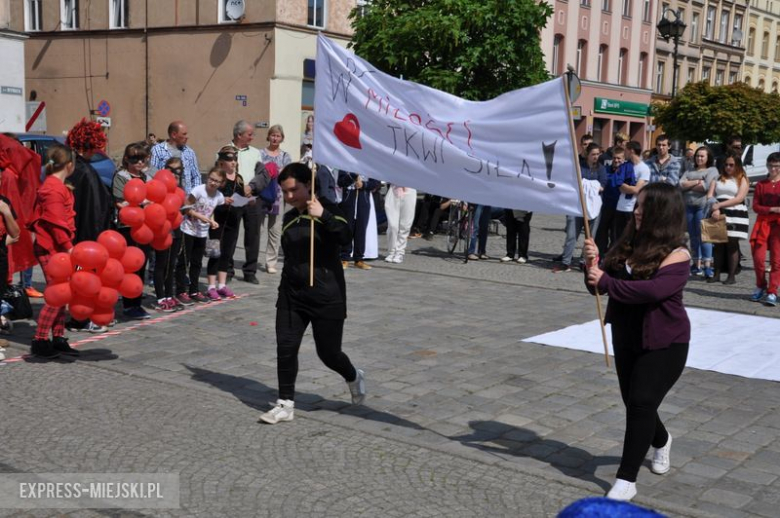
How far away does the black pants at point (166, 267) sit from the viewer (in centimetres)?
1013

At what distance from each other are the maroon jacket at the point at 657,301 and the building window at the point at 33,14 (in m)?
38.8

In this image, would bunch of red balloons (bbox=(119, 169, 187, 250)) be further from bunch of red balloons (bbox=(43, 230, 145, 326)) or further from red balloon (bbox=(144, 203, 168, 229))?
bunch of red balloons (bbox=(43, 230, 145, 326))

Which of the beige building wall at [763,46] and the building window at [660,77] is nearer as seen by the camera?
the building window at [660,77]

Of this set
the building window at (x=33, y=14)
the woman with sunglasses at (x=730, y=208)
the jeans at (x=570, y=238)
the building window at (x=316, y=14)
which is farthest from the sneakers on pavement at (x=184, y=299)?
the building window at (x=33, y=14)

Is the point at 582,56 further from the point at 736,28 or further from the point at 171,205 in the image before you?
the point at 171,205

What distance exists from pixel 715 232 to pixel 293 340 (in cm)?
881

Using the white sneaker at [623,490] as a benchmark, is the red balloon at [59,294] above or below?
above

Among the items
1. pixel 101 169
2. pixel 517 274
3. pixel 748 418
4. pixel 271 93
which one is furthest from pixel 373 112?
pixel 271 93

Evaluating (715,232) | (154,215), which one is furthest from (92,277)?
(715,232)

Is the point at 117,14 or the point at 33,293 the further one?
the point at 117,14

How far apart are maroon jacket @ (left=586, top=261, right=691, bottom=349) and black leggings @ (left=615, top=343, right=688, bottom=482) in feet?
0.21

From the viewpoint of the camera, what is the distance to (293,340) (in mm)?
6227

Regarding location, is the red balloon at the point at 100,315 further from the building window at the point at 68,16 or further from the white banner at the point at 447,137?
the building window at the point at 68,16

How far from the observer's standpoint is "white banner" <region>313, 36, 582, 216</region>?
5.75 meters
